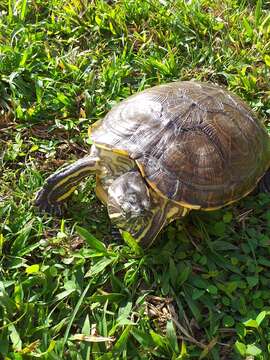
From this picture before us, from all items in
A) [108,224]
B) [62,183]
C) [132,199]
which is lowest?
[108,224]

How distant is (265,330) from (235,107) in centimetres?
149

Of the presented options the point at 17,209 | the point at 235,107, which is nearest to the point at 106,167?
the point at 17,209

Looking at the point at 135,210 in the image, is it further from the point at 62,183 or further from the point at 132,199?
the point at 62,183

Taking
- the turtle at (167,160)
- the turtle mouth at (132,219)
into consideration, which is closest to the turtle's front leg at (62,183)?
the turtle at (167,160)

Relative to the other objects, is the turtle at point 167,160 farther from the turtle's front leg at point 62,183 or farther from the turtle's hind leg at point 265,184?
the turtle's hind leg at point 265,184

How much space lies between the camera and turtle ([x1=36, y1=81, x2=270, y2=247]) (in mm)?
3199

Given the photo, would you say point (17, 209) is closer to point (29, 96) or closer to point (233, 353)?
point (29, 96)

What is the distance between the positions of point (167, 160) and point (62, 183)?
0.75m

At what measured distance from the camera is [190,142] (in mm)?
3271

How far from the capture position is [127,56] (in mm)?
4719

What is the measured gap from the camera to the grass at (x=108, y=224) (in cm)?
293

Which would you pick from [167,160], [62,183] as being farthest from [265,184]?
[62,183]

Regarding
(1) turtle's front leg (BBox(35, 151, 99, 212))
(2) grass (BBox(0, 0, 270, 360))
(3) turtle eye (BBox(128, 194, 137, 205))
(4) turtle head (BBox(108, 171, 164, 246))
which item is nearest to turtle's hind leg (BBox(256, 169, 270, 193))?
(2) grass (BBox(0, 0, 270, 360))

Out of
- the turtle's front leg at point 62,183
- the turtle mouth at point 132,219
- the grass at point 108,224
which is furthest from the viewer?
the turtle's front leg at point 62,183
